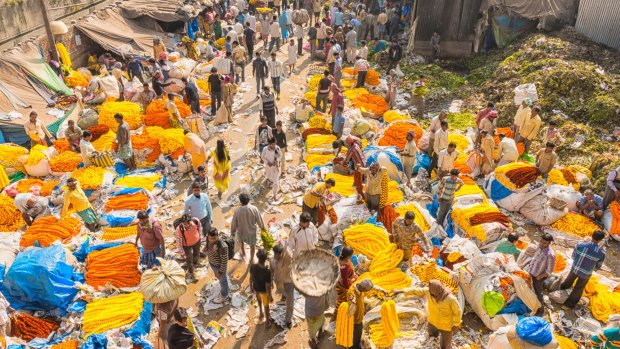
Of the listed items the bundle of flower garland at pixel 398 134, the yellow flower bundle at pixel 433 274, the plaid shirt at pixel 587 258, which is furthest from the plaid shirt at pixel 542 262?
the bundle of flower garland at pixel 398 134

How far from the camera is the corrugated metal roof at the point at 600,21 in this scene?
1432cm

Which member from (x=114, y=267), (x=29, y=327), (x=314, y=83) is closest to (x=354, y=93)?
(x=314, y=83)

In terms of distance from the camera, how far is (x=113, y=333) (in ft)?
21.1

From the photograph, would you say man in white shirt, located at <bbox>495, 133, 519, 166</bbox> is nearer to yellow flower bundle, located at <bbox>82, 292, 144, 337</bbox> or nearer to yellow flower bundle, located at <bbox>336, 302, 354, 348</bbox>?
yellow flower bundle, located at <bbox>336, 302, 354, 348</bbox>

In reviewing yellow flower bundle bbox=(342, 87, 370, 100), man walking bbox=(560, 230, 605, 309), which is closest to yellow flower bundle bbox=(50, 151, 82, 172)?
yellow flower bundle bbox=(342, 87, 370, 100)

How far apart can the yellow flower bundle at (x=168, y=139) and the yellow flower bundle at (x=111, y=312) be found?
15.9 feet

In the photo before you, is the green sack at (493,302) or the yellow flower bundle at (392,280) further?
the yellow flower bundle at (392,280)

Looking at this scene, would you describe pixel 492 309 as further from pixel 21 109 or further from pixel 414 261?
pixel 21 109

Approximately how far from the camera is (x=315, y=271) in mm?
6270

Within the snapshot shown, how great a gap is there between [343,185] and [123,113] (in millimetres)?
6802

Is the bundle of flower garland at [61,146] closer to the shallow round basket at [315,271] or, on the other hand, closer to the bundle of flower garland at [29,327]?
the bundle of flower garland at [29,327]

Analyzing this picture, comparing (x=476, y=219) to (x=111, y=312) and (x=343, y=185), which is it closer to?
(x=343, y=185)

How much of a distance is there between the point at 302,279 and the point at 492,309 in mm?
2949

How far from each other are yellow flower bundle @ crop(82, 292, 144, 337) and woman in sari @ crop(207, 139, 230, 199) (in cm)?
329
